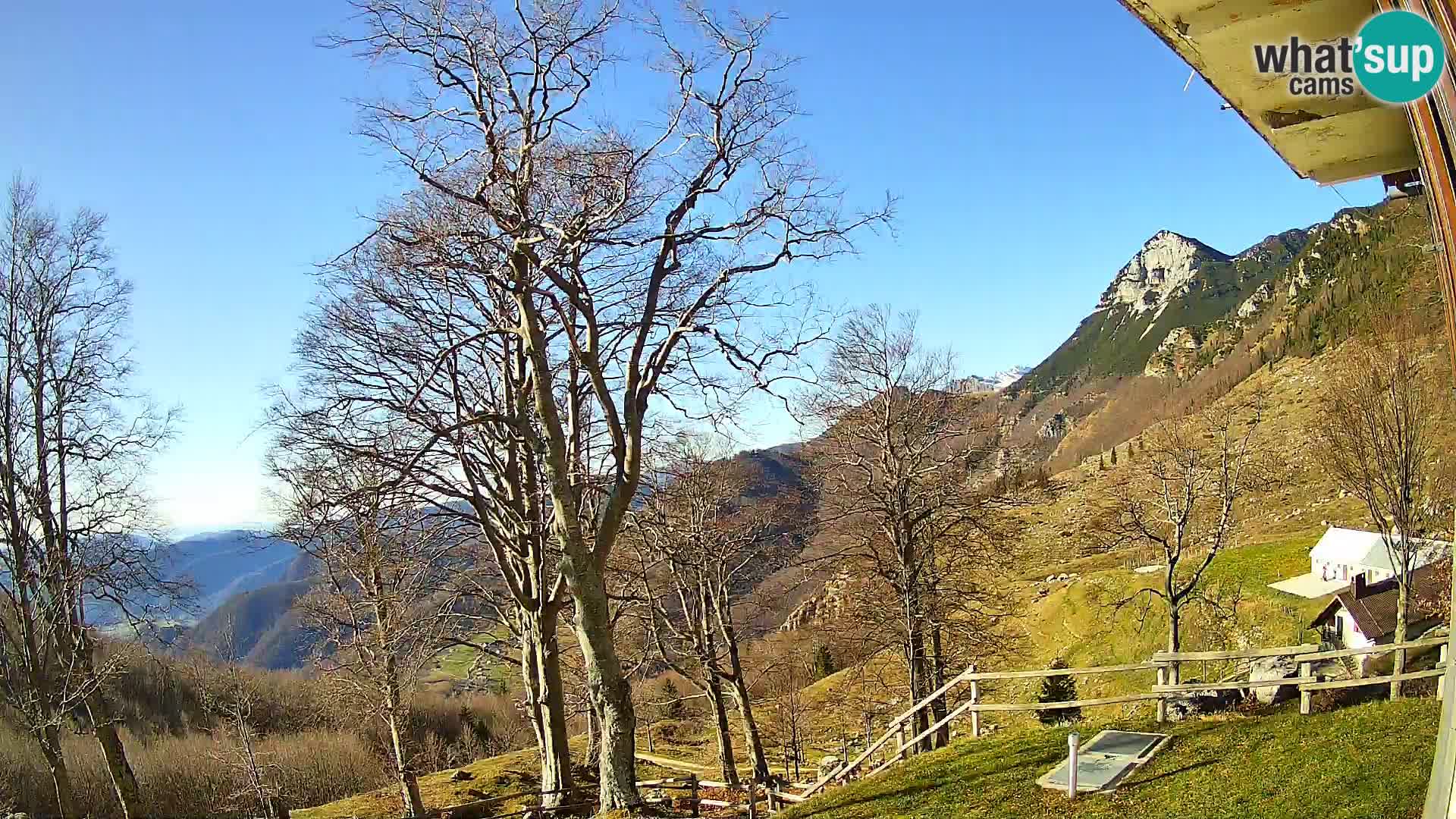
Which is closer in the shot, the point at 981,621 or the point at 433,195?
the point at 433,195

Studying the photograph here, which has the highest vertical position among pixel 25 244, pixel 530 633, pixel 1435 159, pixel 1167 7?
pixel 25 244

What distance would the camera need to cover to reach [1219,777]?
9.81m

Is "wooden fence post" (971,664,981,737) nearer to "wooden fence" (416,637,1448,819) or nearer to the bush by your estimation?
"wooden fence" (416,637,1448,819)

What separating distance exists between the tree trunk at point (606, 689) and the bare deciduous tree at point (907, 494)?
952cm

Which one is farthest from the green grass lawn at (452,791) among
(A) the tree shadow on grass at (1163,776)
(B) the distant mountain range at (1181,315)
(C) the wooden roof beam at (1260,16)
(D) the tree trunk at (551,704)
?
(B) the distant mountain range at (1181,315)

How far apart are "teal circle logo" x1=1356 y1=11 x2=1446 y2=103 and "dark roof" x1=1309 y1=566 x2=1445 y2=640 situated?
2877 centimetres

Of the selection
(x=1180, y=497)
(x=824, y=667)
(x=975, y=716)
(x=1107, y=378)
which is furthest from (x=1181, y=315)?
(x=975, y=716)

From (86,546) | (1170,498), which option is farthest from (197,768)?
(1170,498)

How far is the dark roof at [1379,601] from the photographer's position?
26.0 meters

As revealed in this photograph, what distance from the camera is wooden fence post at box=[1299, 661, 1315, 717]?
11852mm

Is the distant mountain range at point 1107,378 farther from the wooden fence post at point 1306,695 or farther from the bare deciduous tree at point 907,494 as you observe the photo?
the wooden fence post at point 1306,695

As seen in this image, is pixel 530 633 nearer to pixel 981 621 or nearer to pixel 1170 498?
pixel 981 621

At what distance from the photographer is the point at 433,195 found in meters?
11.2

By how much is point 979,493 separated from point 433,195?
14686 mm
